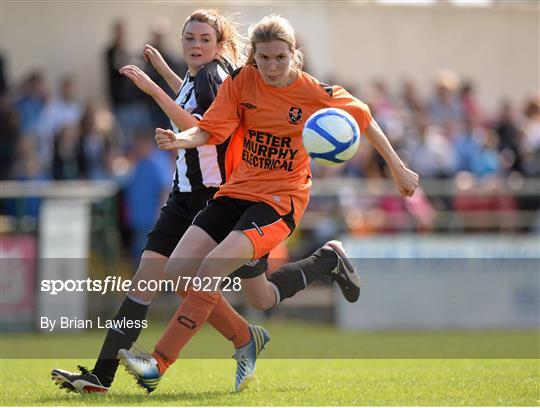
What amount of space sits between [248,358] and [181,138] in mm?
1645

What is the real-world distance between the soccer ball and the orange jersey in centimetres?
33

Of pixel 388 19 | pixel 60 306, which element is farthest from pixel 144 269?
pixel 388 19

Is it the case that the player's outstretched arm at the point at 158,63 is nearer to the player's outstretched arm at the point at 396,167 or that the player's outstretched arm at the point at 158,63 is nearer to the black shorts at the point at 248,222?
the black shorts at the point at 248,222

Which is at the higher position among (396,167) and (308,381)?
(396,167)

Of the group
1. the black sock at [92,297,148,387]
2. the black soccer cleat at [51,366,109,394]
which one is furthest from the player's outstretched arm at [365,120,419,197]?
the black soccer cleat at [51,366,109,394]

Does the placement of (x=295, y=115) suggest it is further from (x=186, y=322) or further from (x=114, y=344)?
(x=114, y=344)

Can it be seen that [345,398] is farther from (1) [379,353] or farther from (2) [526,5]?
(2) [526,5]

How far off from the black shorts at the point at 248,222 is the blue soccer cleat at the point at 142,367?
86 cm

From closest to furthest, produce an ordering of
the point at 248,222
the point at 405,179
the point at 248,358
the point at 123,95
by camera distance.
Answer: the point at 248,222 < the point at 405,179 < the point at 248,358 < the point at 123,95

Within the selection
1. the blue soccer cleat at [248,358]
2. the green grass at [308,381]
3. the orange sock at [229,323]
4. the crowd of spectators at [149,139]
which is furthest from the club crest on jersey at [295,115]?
the crowd of spectators at [149,139]

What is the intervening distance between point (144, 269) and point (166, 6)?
10994mm

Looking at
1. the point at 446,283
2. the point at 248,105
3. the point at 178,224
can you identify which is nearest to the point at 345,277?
the point at 178,224

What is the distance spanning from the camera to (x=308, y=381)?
7949 millimetres

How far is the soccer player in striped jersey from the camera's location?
7305 millimetres
